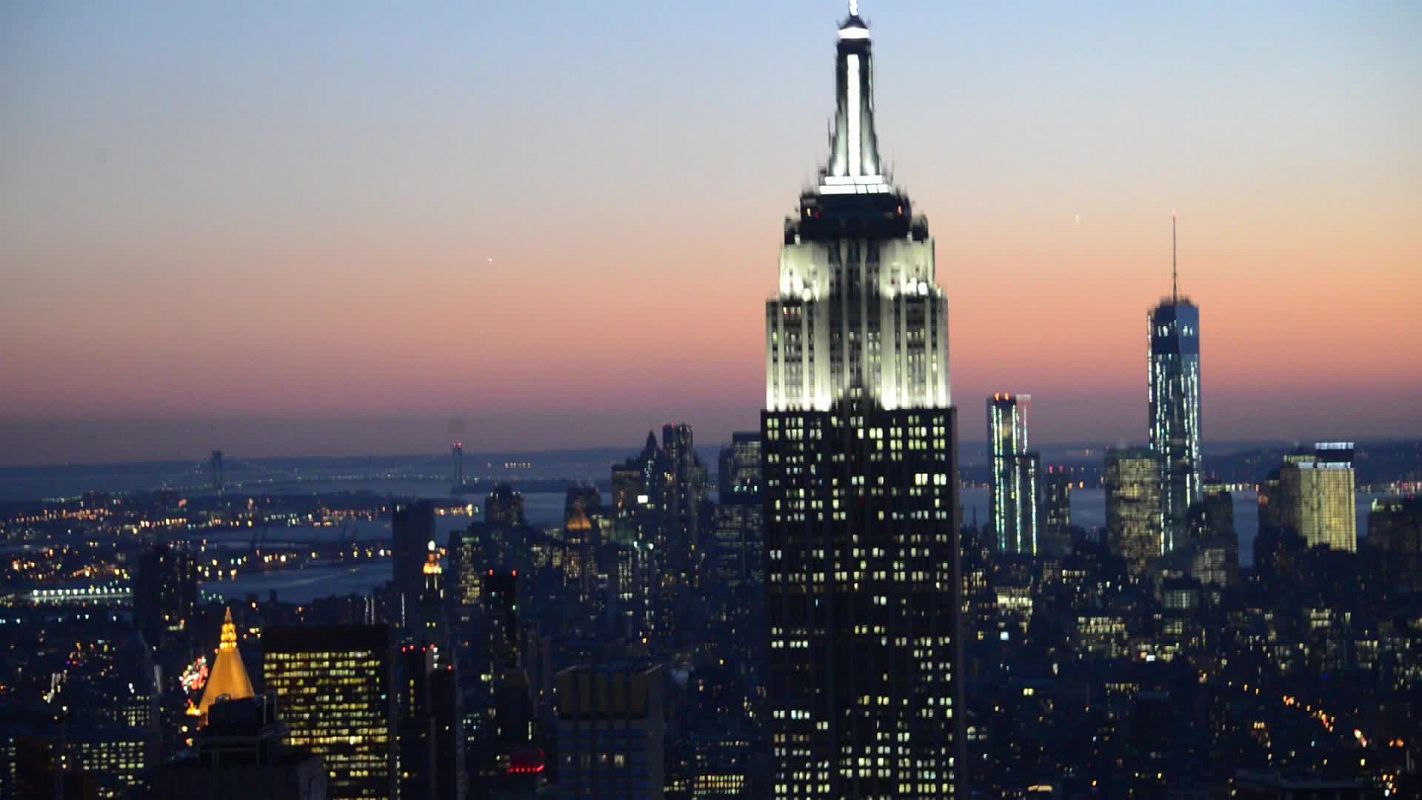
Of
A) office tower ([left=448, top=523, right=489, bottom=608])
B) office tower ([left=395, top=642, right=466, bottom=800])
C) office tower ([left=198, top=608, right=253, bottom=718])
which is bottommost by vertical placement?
office tower ([left=395, top=642, right=466, bottom=800])

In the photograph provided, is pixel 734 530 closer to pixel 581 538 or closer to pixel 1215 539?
pixel 581 538

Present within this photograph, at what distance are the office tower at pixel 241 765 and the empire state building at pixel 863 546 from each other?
1075 centimetres

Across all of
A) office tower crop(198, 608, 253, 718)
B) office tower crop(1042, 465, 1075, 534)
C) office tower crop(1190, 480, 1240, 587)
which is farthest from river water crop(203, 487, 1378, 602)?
office tower crop(198, 608, 253, 718)

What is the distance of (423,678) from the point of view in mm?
63906

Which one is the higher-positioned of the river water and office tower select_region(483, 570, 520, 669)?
the river water

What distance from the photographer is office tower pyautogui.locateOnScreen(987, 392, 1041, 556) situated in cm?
10256

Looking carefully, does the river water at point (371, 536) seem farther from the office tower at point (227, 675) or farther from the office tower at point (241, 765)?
the office tower at point (241, 765)

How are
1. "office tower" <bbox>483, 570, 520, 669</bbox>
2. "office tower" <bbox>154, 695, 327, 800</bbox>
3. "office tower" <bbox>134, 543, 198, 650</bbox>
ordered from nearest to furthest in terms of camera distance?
1. "office tower" <bbox>154, 695, 327, 800</bbox>
2. "office tower" <bbox>483, 570, 520, 669</bbox>
3. "office tower" <bbox>134, 543, 198, 650</bbox>

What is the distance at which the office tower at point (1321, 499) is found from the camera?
9000 cm

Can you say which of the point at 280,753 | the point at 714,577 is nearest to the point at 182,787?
the point at 280,753

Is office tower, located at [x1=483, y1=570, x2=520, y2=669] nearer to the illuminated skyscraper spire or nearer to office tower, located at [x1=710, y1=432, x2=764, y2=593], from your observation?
office tower, located at [x1=710, y1=432, x2=764, y2=593]

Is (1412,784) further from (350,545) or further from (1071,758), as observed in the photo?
(350,545)

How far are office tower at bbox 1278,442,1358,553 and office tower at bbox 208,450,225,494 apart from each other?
112ft

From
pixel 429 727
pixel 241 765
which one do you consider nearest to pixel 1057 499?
pixel 429 727
